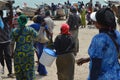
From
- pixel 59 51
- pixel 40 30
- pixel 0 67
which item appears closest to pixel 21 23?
pixel 59 51

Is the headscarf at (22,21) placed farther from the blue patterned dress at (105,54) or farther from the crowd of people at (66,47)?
the blue patterned dress at (105,54)

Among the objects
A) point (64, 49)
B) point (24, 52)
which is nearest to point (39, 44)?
point (64, 49)

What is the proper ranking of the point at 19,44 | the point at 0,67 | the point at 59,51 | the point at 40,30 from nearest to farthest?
1. the point at 19,44
2. the point at 59,51
3. the point at 40,30
4. the point at 0,67

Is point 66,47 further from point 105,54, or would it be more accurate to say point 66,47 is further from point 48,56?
point 105,54

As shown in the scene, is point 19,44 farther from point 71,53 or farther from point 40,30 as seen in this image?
point 40,30

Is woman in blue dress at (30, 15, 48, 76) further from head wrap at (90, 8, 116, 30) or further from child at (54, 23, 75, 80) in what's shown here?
head wrap at (90, 8, 116, 30)

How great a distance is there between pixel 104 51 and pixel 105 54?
3 centimetres

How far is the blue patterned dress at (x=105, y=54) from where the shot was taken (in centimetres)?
446

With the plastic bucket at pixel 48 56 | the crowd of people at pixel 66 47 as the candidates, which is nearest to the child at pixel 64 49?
the crowd of people at pixel 66 47

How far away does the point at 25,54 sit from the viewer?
7996 mm

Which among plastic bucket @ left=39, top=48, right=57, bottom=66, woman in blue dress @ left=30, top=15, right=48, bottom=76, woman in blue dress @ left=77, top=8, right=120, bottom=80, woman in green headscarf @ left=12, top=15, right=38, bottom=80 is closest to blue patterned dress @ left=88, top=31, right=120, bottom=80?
woman in blue dress @ left=77, top=8, right=120, bottom=80

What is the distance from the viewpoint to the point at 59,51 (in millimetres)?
8648

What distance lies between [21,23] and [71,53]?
123 centimetres

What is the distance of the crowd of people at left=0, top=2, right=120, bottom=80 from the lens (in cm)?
448
